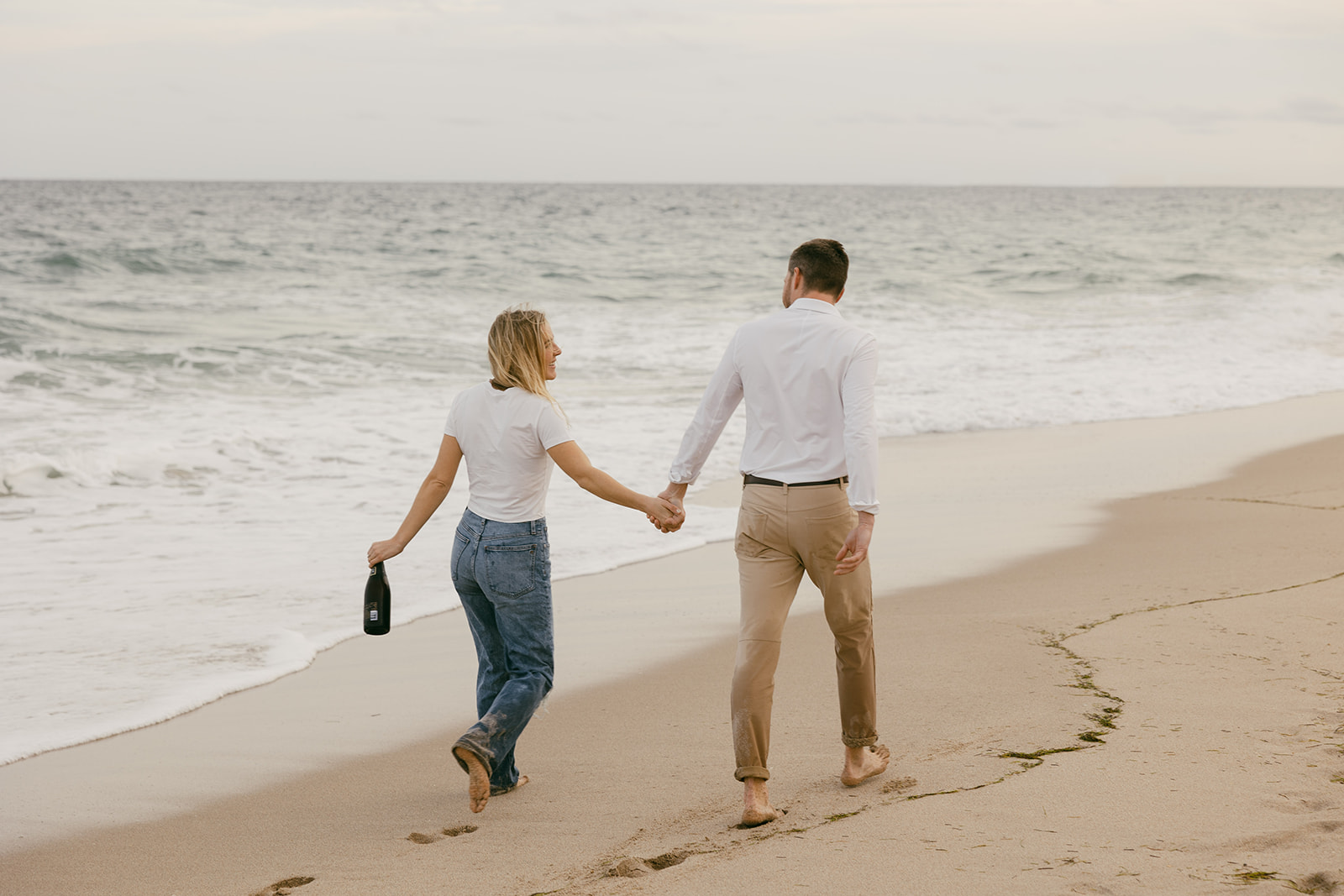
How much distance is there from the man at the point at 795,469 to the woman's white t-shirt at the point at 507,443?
18.2 inches

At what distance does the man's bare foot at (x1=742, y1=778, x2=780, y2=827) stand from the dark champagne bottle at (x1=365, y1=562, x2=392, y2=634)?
132 cm

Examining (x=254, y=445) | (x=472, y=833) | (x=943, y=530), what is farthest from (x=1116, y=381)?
(x=472, y=833)

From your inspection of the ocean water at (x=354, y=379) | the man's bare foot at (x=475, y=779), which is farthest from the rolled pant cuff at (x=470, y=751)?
the ocean water at (x=354, y=379)

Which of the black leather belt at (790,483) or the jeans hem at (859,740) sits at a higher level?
the black leather belt at (790,483)

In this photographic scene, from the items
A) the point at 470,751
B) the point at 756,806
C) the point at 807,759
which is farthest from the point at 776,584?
the point at 470,751

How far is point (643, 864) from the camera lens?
3.04 meters

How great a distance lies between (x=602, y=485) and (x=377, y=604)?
89 centimetres

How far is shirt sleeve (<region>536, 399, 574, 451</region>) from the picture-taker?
11.5ft

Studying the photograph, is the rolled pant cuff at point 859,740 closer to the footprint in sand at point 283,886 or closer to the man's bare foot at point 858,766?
the man's bare foot at point 858,766

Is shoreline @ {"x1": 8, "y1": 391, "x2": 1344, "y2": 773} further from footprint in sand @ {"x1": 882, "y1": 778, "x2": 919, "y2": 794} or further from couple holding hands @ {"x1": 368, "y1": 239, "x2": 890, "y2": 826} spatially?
footprint in sand @ {"x1": 882, "y1": 778, "x2": 919, "y2": 794}

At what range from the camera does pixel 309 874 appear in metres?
3.23

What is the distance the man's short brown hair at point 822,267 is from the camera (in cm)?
338

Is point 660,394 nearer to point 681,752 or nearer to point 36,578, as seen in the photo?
point 36,578

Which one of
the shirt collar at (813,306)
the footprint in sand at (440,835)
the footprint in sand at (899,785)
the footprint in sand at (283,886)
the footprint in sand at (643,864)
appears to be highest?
the shirt collar at (813,306)
